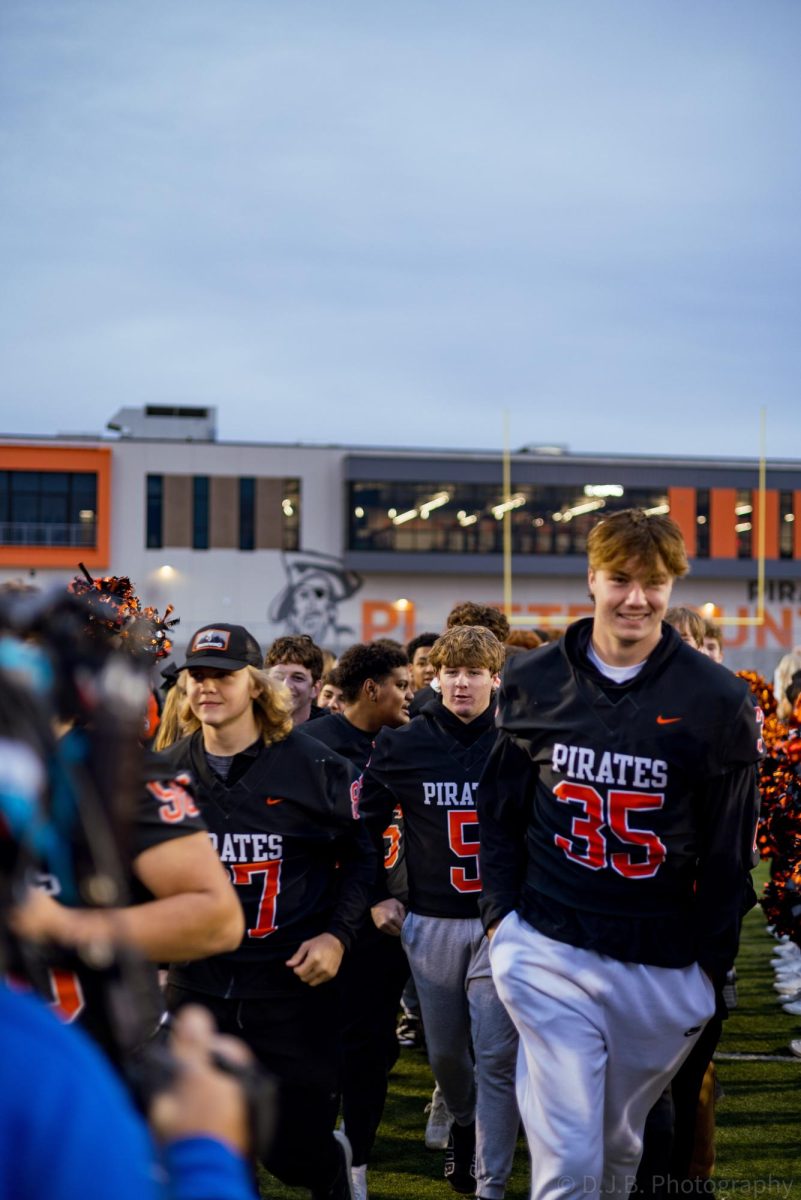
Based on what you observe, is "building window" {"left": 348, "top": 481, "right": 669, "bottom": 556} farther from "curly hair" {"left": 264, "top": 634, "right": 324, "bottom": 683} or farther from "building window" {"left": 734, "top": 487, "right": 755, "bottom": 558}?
"curly hair" {"left": 264, "top": 634, "right": 324, "bottom": 683}

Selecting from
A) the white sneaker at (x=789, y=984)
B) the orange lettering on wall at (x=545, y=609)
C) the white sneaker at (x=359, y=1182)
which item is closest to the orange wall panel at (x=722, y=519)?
the orange lettering on wall at (x=545, y=609)

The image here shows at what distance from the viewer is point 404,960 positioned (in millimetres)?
5797

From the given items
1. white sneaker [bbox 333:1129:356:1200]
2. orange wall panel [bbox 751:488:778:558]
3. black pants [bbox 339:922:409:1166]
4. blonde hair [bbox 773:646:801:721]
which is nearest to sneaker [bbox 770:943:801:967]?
blonde hair [bbox 773:646:801:721]

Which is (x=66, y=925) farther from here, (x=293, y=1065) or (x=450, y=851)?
(x=450, y=851)

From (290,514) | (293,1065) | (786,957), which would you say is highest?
(290,514)

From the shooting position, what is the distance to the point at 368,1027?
17.4 feet

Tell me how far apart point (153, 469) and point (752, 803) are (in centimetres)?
4313

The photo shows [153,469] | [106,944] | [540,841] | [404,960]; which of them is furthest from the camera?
[153,469]

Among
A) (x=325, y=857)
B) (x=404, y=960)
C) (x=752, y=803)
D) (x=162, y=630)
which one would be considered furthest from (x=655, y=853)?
(x=162, y=630)

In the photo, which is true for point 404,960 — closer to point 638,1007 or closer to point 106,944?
point 638,1007

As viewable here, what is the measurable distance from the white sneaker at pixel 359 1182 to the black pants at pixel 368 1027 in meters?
0.07

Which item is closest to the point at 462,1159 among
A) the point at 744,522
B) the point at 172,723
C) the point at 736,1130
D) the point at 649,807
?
the point at 736,1130

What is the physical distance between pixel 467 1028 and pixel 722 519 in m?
45.6

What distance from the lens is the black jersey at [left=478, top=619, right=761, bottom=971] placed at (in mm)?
3713
